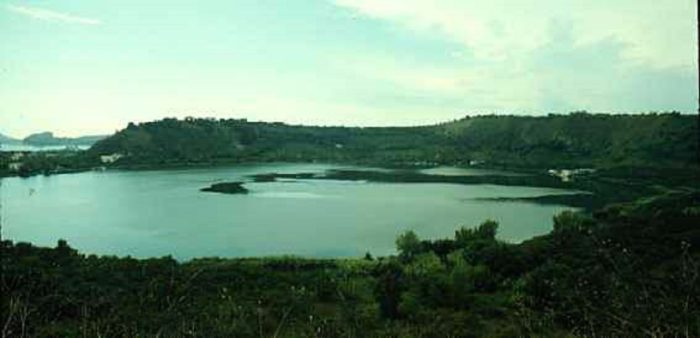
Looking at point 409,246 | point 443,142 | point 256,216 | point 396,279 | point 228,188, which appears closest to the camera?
point 396,279

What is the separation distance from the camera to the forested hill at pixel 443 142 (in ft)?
429

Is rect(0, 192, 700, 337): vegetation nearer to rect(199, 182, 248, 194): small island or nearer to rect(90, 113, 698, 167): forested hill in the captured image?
rect(199, 182, 248, 194): small island

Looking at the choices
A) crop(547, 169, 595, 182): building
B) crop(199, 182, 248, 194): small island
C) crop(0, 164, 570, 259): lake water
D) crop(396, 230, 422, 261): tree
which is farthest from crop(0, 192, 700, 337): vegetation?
crop(547, 169, 595, 182): building

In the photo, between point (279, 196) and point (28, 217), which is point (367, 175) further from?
point (28, 217)

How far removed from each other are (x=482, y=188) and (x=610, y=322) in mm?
93200

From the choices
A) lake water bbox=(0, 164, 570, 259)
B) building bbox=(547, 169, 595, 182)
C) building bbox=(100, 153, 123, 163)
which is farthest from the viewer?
building bbox=(100, 153, 123, 163)

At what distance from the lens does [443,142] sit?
181 m

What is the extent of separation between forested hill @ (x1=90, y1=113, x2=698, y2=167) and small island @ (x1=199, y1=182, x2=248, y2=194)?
179 ft

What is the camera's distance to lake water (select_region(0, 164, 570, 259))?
53.7 metres

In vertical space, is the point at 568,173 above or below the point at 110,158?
below

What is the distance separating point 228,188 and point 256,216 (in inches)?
1152

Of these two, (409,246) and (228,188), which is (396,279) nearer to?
(409,246)

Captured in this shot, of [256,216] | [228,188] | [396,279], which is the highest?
[396,279]

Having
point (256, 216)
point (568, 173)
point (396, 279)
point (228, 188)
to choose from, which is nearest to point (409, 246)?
point (396, 279)
